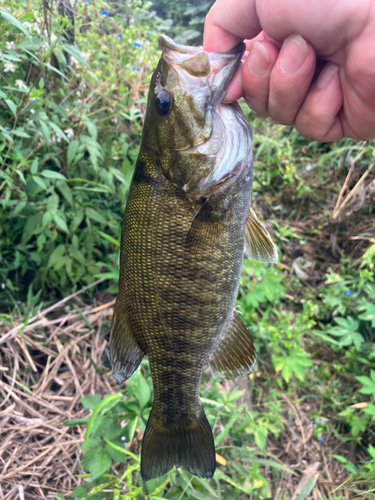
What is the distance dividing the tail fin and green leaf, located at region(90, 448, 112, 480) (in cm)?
26

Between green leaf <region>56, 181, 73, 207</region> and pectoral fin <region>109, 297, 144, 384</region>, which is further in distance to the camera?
green leaf <region>56, 181, 73, 207</region>

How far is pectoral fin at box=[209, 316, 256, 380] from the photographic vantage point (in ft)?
4.64

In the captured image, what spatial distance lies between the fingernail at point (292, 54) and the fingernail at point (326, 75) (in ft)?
0.64

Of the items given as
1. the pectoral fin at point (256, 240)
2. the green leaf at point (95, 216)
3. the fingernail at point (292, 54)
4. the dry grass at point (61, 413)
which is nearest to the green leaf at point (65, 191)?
the green leaf at point (95, 216)

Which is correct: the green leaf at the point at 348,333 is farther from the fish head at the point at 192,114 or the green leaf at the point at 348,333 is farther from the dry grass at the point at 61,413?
the fish head at the point at 192,114

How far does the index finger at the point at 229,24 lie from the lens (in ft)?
4.17

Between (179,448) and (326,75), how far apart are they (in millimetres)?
1715

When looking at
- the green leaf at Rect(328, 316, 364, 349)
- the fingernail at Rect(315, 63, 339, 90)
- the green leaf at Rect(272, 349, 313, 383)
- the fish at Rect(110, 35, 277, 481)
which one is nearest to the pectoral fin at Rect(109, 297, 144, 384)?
the fish at Rect(110, 35, 277, 481)

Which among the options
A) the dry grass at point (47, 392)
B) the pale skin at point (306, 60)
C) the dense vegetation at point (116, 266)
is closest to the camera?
the pale skin at point (306, 60)

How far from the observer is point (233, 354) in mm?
1428

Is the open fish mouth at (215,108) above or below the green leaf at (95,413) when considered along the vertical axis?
above

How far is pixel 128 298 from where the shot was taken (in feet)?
4.34

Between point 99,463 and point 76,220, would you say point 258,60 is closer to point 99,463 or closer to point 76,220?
point 76,220

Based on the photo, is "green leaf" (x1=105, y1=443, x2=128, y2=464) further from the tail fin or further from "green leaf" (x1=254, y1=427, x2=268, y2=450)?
"green leaf" (x1=254, y1=427, x2=268, y2=450)
